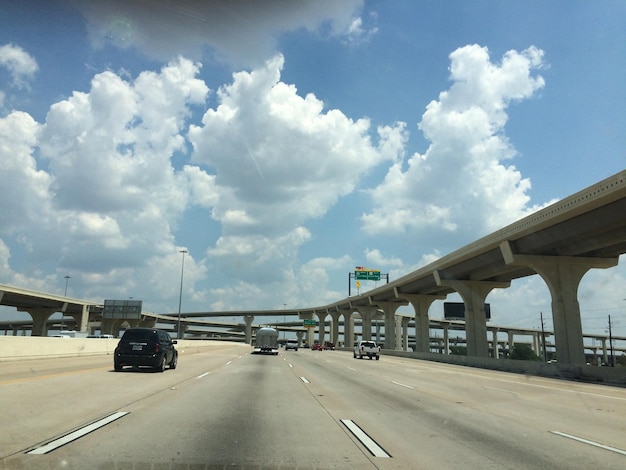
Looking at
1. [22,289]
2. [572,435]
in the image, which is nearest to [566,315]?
[572,435]

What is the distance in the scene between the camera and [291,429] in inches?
388

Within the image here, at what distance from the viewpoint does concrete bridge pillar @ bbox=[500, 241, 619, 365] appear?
1537 inches

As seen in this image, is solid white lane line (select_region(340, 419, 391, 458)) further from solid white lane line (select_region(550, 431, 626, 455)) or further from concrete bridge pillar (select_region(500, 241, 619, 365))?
concrete bridge pillar (select_region(500, 241, 619, 365))

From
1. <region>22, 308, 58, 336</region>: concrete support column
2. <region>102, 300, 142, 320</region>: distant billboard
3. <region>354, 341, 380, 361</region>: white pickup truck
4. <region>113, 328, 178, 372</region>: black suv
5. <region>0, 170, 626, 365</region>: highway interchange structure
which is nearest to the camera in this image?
<region>113, 328, 178, 372</region>: black suv

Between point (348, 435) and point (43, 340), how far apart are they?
28229mm

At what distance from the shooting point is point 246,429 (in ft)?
31.8

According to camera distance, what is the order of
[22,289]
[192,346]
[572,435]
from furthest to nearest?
[22,289] → [192,346] → [572,435]

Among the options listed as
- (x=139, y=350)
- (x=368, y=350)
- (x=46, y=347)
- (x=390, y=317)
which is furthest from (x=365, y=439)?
(x=390, y=317)

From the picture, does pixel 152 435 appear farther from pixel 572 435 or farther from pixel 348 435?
pixel 572 435

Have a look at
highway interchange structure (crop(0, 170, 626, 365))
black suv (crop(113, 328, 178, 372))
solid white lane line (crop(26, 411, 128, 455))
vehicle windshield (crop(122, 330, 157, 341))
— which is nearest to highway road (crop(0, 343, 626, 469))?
solid white lane line (crop(26, 411, 128, 455))

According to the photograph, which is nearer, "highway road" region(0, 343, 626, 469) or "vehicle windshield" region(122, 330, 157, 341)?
"highway road" region(0, 343, 626, 469)

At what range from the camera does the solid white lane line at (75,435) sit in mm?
7438

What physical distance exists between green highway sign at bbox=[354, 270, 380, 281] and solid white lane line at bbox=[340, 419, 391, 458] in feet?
274

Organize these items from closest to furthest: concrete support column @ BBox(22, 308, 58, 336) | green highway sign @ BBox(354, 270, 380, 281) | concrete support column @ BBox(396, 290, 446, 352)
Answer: concrete support column @ BBox(396, 290, 446, 352), green highway sign @ BBox(354, 270, 380, 281), concrete support column @ BBox(22, 308, 58, 336)
